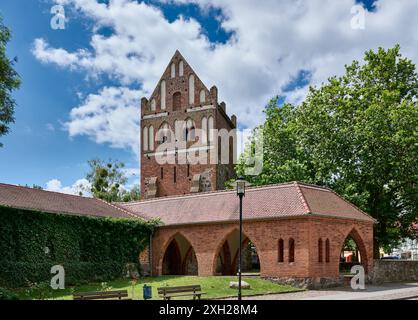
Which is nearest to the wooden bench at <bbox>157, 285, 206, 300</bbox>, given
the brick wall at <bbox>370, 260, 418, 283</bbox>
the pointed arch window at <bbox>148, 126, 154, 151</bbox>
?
the brick wall at <bbox>370, 260, 418, 283</bbox>

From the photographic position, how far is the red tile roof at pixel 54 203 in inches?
1155

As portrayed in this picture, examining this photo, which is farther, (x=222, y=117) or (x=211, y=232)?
(x=222, y=117)

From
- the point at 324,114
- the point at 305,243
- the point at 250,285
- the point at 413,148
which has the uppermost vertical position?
the point at 324,114

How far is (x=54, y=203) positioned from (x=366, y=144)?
20650 millimetres

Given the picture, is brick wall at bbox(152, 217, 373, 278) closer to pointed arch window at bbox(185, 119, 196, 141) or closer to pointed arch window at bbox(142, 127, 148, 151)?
pointed arch window at bbox(185, 119, 196, 141)

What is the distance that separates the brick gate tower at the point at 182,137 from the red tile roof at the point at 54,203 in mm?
14181

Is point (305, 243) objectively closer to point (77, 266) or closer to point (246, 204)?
point (246, 204)

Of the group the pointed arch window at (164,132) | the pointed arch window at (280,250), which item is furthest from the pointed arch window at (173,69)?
the pointed arch window at (280,250)

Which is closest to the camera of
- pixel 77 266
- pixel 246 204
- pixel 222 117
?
pixel 77 266

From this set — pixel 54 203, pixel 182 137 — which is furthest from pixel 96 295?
pixel 182 137

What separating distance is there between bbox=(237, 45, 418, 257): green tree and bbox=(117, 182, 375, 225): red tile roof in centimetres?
471

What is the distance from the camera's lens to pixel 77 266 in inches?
1195

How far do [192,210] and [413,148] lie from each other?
49.9ft
